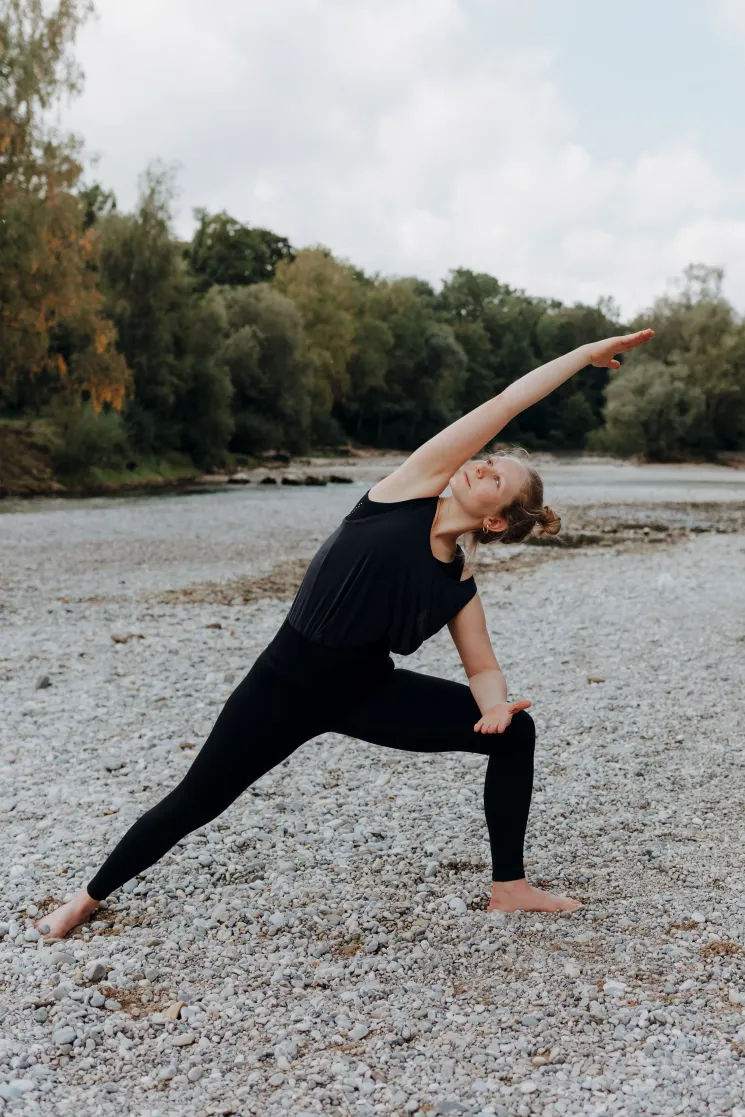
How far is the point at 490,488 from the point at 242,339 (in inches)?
1971

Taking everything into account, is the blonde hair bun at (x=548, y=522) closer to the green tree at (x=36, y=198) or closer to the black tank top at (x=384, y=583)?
the black tank top at (x=384, y=583)

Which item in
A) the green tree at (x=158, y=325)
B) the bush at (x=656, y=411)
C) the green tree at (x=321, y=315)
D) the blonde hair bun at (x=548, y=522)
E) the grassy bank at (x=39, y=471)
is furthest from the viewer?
the bush at (x=656, y=411)

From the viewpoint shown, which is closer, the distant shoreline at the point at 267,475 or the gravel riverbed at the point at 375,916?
the gravel riverbed at the point at 375,916

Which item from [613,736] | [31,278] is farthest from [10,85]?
[613,736]

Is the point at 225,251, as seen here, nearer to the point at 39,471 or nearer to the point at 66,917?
the point at 39,471

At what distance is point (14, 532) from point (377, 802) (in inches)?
703

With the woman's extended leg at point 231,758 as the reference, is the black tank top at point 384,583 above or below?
above

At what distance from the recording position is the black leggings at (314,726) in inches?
149

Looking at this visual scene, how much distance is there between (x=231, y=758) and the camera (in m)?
3.83

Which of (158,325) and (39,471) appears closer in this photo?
(39,471)

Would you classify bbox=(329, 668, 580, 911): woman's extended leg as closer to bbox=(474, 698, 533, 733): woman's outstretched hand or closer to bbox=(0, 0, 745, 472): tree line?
bbox=(474, 698, 533, 733): woman's outstretched hand

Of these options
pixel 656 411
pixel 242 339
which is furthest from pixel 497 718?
pixel 656 411

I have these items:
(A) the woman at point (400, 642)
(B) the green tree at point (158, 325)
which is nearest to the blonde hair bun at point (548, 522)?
(A) the woman at point (400, 642)

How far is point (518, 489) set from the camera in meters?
3.65
